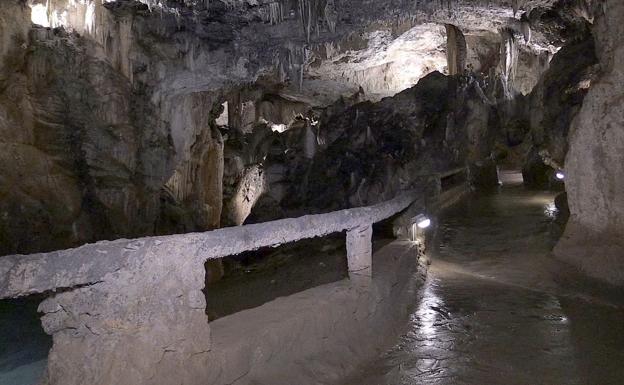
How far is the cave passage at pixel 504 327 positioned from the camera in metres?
4.21

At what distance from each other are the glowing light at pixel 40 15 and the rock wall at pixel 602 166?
13.4m

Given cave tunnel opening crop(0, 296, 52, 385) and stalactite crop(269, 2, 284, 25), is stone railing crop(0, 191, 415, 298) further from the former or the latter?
stalactite crop(269, 2, 284, 25)

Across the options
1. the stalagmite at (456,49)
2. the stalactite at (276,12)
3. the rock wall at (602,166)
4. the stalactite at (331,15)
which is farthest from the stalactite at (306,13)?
the stalagmite at (456,49)

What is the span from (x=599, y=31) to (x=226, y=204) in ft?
53.7

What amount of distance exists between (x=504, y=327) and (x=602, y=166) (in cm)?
399

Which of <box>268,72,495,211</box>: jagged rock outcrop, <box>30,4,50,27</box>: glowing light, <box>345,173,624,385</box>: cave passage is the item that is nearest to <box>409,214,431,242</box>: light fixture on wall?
<box>345,173,624,385</box>: cave passage

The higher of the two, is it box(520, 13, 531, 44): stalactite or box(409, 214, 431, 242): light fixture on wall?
box(520, 13, 531, 44): stalactite

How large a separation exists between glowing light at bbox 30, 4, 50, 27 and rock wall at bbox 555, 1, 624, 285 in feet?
43.9

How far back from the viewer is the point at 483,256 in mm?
9102

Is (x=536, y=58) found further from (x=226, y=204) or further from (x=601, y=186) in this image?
(x=226, y=204)

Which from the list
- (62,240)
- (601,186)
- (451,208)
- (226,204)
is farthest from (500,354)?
(226,204)

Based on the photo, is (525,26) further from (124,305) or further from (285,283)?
(124,305)

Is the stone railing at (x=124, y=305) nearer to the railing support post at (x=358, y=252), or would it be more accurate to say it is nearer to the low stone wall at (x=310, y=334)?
the low stone wall at (x=310, y=334)

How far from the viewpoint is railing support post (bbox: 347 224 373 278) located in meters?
5.09
